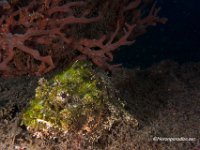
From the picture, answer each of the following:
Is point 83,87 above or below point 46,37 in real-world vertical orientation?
above

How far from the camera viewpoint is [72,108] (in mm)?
3342

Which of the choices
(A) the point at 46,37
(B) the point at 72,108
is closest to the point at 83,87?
(B) the point at 72,108

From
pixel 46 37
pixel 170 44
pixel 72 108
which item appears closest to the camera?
pixel 72 108

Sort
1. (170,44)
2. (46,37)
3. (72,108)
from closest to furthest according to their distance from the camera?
(72,108) < (46,37) < (170,44)

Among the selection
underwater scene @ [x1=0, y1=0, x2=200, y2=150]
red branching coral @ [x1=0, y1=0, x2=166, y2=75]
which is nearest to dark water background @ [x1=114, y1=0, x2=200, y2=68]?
underwater scene @ [x1=0, y1=0, x2=200, y2=150]

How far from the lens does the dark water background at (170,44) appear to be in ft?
37.4

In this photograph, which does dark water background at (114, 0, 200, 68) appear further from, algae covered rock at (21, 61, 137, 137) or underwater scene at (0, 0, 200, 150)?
algae covered rock at (21, 61, 137, 137)

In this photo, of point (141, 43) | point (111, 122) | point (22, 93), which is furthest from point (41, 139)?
point (141, 43)

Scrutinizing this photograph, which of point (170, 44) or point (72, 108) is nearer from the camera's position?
point (72, 108)

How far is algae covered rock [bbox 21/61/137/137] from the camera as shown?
3279 millimetres

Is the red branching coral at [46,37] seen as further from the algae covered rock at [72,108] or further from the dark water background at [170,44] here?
the dark water background at [170,44]

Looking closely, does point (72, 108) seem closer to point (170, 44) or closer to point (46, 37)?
point (46, 37)

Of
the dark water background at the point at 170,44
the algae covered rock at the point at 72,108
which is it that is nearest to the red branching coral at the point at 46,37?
the algae covered rock at the point at 72,108

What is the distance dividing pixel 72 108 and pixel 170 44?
36.3 feet
